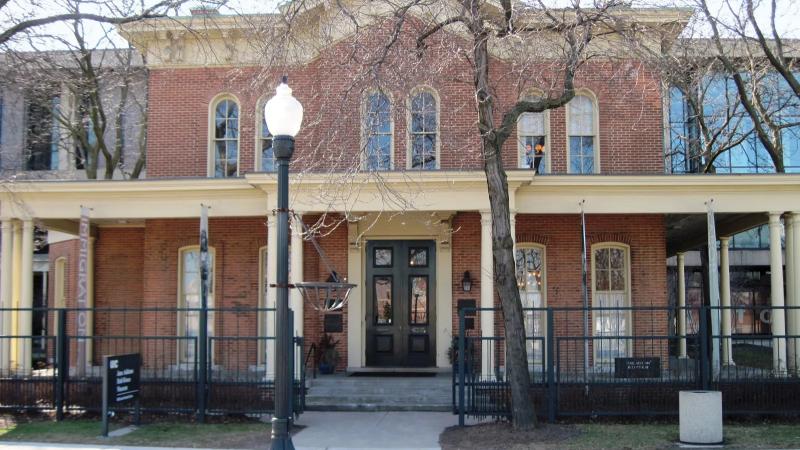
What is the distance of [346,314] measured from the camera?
738 inches

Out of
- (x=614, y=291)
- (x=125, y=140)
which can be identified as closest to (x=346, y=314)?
(x=614, y=291)

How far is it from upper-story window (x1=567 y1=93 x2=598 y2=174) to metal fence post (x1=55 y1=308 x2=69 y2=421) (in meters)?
11.6

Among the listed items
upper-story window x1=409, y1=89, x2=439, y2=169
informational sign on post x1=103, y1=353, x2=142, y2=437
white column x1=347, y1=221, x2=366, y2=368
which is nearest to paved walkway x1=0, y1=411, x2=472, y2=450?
informational sign on post x1=103, y1=353, x2=142, y2=437

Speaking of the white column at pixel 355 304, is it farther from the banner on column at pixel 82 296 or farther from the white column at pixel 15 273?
the white column at pixel 15 273

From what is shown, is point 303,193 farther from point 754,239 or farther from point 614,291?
point 754,239

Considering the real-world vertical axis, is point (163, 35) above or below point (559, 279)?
above

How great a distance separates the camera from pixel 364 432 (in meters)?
13.0

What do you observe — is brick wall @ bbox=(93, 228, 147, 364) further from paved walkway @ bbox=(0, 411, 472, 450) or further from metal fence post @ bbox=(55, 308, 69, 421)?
paved walkway @ bbox=(0, 411, 472, 450)

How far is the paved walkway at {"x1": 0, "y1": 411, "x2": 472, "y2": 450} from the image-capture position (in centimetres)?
1184

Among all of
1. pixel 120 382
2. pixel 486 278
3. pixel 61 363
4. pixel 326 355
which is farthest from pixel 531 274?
pixel 61 363

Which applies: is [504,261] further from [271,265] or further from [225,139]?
[225,139]

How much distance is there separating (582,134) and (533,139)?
120 cm

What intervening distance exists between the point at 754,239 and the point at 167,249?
2645 centimetres

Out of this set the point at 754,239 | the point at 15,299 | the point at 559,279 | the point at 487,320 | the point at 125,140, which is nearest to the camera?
the point at 487,320
